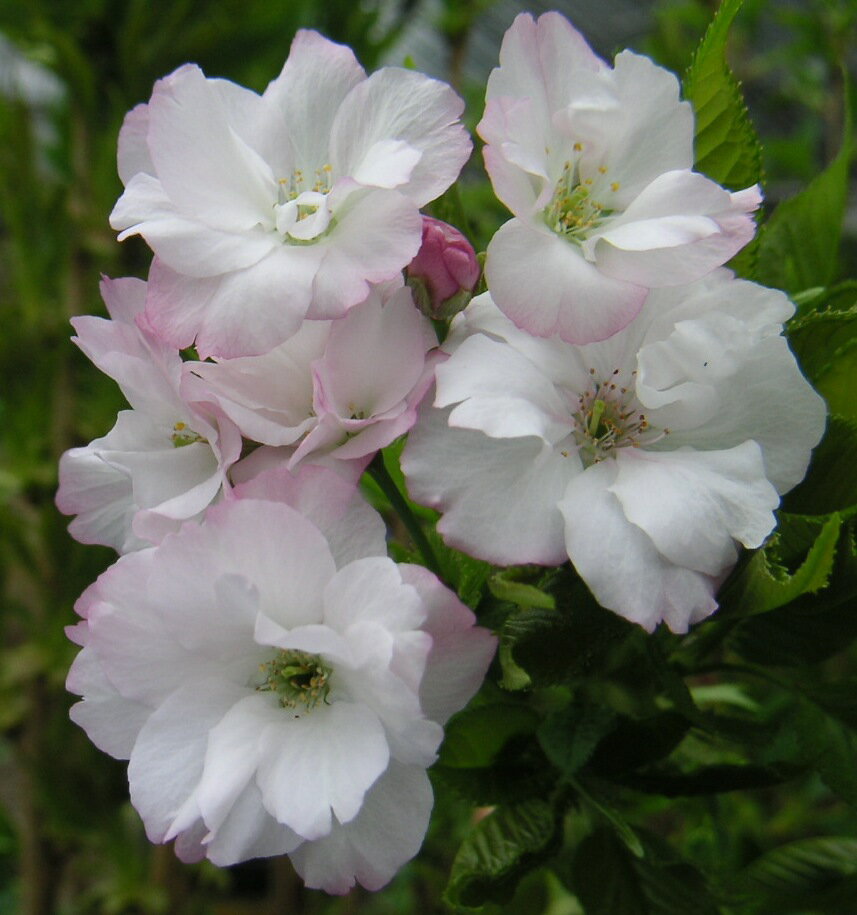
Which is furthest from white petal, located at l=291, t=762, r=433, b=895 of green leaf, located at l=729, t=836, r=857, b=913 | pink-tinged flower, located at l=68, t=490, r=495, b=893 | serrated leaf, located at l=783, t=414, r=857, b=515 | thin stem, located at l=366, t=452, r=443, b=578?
green leaf, located at l=729, t=836, r=857, b=913

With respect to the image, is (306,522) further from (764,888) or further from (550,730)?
(764,888)

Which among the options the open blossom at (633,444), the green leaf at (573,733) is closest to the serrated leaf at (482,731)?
the green leaf at (573,733)

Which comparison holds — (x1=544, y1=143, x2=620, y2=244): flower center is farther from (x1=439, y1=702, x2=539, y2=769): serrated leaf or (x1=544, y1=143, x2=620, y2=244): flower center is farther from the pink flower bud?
(x1=439, y1=702, x2=539, y2=769): serrated leaf

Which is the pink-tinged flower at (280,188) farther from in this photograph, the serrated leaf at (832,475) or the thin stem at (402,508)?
the serrated leaf at (832,475)

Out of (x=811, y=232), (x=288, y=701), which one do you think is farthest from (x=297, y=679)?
(x=811, y=232)

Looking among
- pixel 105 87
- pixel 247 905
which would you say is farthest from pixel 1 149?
pixel 247 905
